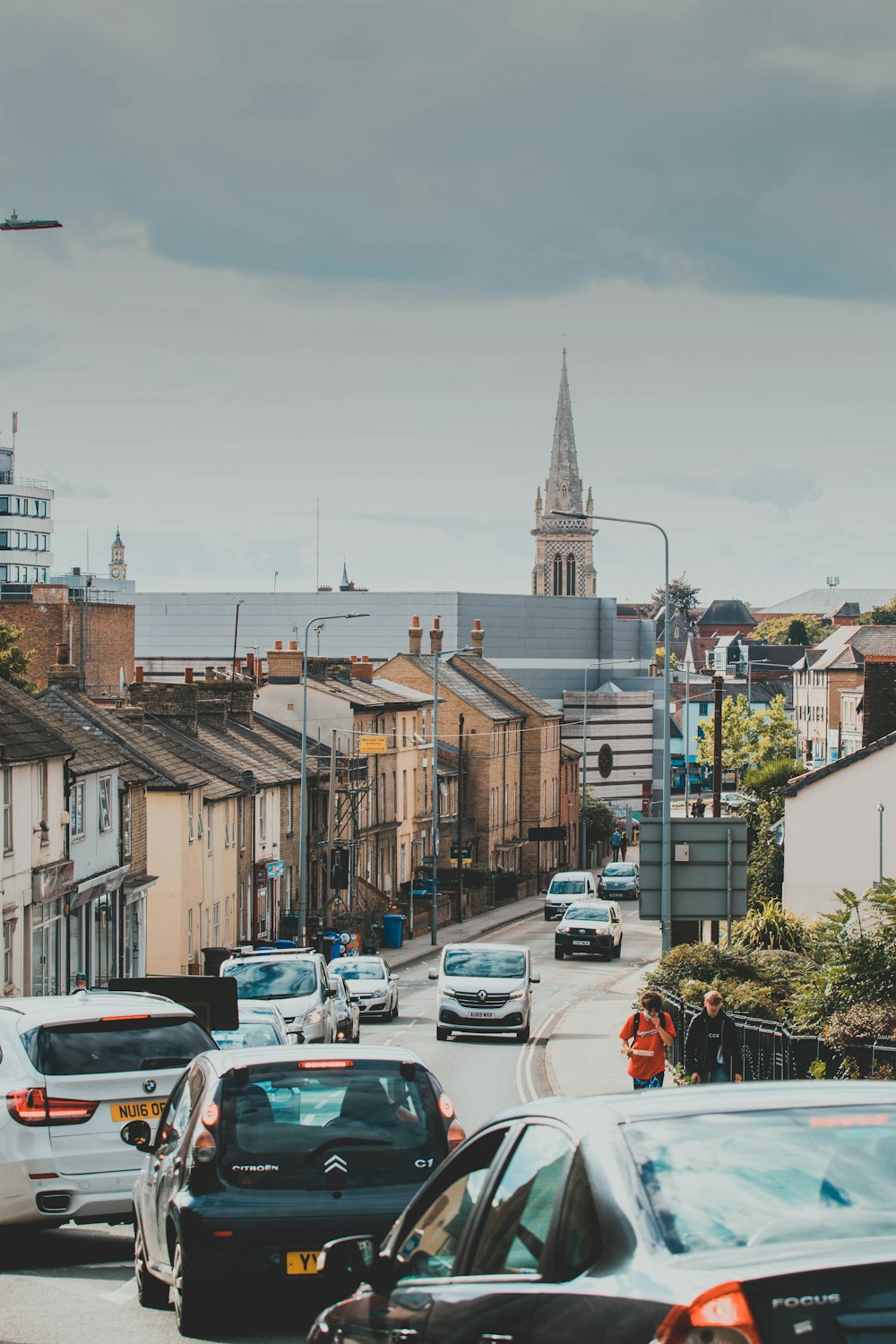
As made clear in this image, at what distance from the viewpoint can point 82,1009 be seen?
13.3 metres

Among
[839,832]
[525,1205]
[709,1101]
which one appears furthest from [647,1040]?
[839,832]

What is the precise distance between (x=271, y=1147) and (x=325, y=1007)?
18.0 metres

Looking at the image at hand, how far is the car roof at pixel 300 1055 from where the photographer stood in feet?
33.1

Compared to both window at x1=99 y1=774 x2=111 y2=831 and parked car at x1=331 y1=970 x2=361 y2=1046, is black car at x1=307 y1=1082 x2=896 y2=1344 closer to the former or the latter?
parked car at x1=331 y1=970 x2=361 y2=1046

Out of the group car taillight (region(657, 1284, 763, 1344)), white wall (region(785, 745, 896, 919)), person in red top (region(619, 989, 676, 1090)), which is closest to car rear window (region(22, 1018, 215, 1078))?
person in red top (region(619, 989, 676, 1090))

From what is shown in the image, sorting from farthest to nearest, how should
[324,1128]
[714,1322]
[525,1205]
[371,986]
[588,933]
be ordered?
[588,933], [371,986], [324,1128], [525,1205], [714,1322]

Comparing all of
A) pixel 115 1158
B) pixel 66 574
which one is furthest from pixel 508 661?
pixel 115 1158

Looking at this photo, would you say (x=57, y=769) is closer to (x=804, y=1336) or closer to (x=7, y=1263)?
(x=7, y=1263)

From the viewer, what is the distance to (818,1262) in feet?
13.5

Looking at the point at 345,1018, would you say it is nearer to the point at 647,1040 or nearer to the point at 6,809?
the point at 6,809

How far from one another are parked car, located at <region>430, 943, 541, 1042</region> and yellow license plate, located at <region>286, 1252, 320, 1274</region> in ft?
82.2

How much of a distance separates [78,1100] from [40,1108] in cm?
27

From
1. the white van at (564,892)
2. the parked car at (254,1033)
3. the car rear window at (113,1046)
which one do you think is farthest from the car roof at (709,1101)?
the white van at (564,892)

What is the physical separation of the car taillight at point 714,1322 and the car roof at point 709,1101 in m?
0.83
